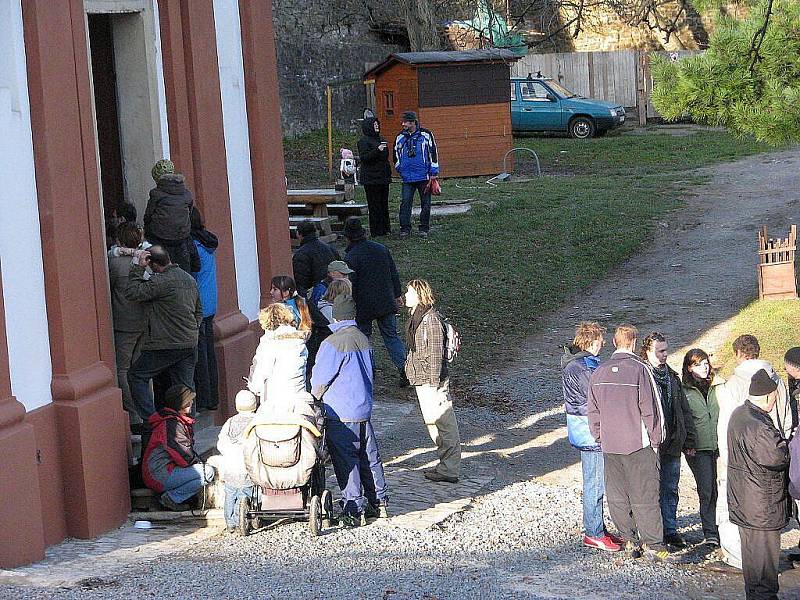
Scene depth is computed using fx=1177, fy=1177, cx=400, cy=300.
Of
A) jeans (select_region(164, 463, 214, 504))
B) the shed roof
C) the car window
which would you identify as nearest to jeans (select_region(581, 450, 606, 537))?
jeans (select_region(164, 463, 214, 504))

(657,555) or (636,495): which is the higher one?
(636,495)

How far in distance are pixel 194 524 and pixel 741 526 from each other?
3540mm


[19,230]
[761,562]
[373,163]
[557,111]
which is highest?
[557,111]

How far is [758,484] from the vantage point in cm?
655

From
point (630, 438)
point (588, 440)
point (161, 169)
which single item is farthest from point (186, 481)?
point (630, 438)

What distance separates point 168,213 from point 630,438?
3774mm

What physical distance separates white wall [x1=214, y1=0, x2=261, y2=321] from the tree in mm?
4211

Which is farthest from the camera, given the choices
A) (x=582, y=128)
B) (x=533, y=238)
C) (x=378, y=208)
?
(x=582, y=128)

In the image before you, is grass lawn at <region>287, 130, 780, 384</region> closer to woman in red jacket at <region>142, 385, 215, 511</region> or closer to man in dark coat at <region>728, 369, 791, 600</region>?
woman in red jacket at <region>142, 385, 215, 511</region>

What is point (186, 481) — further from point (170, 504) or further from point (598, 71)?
point (598, 71)

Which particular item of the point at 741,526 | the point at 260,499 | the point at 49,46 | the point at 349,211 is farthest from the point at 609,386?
the point at 349,211

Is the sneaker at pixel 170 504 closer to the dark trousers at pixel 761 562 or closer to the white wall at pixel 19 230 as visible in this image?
the white wall at pixel 19 230

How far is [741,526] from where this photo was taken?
6.68 m

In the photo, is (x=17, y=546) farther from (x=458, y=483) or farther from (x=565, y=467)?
(x=565, y=467)
